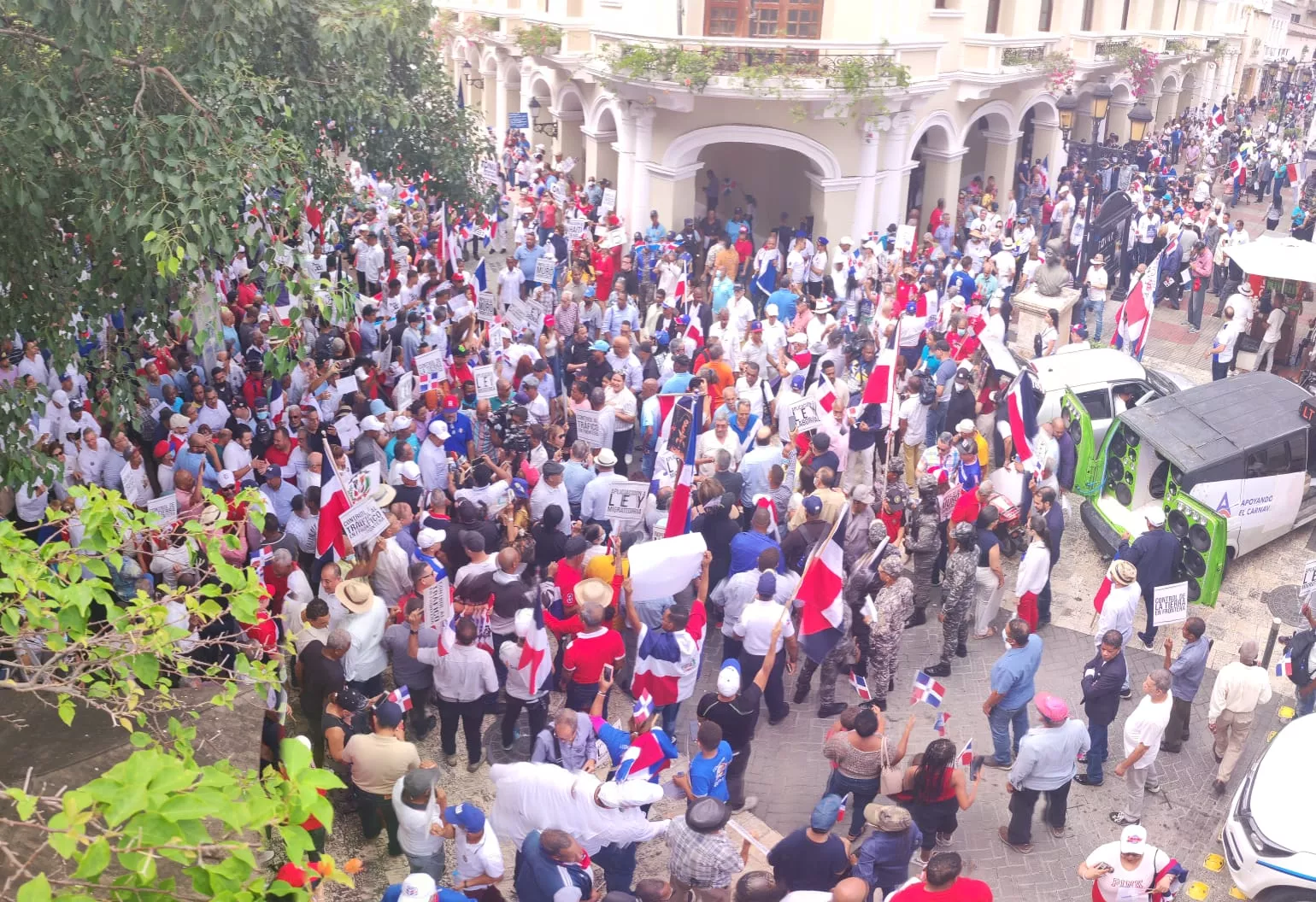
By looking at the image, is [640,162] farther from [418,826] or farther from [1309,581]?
[418,826]

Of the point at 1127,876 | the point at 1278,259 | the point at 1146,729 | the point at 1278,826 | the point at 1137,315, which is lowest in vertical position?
the point at 1278,826

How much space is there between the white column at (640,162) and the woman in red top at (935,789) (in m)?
16.7

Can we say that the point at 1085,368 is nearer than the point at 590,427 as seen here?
No

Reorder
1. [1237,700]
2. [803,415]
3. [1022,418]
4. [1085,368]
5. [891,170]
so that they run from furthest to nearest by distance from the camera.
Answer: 1. [891,170]
2. [1085,368]
3. [1022,418]
4. [803,415]
5. [1237,700]

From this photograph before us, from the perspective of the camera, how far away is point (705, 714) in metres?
8.02

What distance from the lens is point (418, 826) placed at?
6891 mm

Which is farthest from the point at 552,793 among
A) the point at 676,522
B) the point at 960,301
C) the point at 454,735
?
the point at 960,301

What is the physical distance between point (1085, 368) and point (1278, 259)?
14.1 feet

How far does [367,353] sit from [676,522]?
560cm

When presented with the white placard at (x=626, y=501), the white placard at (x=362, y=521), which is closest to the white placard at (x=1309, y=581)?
the white placard at (x=626, y=501)

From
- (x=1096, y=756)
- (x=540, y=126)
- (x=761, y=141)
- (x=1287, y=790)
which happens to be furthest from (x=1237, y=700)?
(x=540, y=126)

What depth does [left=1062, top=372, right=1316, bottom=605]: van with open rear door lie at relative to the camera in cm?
1130

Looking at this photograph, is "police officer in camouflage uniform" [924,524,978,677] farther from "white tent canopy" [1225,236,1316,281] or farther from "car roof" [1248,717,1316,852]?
"white tent canopy" [1225,236,1316,281]

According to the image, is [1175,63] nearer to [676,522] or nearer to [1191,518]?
[1191,518]
